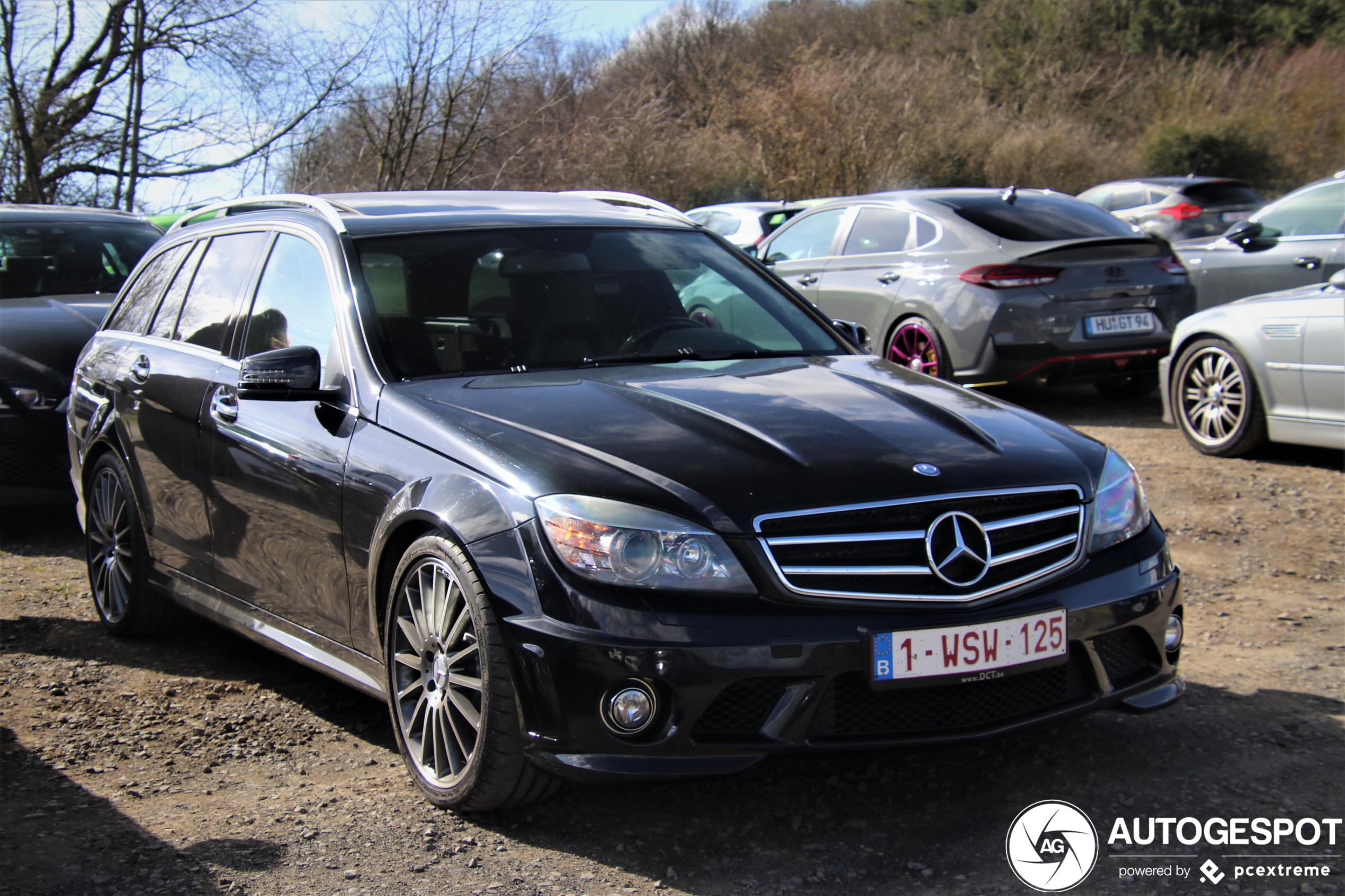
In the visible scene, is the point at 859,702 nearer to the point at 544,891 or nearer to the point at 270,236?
the point at 544,891

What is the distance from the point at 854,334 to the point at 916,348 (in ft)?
15.7

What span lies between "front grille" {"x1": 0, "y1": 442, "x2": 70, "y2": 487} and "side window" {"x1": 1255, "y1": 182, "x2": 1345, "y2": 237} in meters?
8.55

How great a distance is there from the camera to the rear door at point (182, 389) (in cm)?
447

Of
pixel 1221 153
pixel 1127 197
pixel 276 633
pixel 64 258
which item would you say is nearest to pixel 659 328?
pixel 276 633

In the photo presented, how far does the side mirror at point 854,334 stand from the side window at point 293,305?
178 cm

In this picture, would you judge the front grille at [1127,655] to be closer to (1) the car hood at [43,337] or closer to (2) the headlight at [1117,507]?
(2) the headlight at [1117,507]

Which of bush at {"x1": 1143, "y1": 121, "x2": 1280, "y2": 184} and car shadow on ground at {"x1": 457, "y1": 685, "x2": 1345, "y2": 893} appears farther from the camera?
bush at {"x1": 1143, "y1": 121, "x2": 1280, "y2": 184}

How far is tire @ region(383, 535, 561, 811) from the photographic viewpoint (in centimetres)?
297

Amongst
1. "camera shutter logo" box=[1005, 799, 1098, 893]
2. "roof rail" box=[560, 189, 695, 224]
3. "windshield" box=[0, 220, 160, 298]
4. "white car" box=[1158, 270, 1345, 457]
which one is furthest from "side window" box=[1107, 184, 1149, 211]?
"camera shutter logo" box=[1005, 799, 1098, 893]

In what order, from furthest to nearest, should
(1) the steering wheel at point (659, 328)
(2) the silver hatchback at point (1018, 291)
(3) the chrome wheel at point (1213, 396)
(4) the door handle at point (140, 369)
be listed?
(2) the silver hatchback at point (1018, 291), (3) the chrome wheel at point (1213, 396), (4) the door handle at point (140, 369), (1) the steering wheel at point (659, 328)

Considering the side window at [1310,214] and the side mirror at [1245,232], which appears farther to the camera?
the side mirror at [1245,232]

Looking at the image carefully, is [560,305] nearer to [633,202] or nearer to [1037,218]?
[633,202]

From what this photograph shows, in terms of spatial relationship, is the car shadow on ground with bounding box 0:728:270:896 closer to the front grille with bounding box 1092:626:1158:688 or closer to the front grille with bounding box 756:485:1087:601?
the front grille with bounding box 756:485:1087:601

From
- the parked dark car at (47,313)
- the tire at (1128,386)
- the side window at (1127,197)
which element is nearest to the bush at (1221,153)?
the side window at (1127,197)
